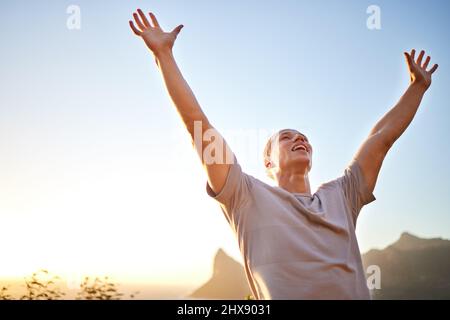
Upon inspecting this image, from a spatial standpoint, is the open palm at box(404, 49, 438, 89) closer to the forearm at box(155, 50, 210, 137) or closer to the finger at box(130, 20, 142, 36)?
the forearm at box(155, 50, 210, 137)

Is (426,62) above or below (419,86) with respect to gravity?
above

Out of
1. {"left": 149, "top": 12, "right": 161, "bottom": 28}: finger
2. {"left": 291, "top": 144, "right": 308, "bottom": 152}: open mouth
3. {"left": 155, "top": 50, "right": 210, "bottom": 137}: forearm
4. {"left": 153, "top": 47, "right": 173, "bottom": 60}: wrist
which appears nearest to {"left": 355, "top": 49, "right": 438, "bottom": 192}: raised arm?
{"left": 291, "top": 144, "right": 308, "bottom": 152}: open mouth

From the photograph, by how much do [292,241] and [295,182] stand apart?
605 mm

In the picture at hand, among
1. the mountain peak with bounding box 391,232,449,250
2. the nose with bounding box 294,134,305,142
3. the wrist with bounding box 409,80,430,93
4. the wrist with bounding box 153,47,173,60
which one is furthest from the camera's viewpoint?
the mountain peak with bounding box 391,232,449,250

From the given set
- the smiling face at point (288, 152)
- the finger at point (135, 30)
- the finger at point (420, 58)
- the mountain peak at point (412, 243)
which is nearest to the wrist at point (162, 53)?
the finger at point (135, 30)

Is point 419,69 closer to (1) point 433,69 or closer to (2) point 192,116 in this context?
(1) point 433,69

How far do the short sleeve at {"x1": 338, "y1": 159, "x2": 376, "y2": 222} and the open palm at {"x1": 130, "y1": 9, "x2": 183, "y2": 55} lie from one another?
1313 millimetres

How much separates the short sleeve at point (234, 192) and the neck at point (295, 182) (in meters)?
0.41

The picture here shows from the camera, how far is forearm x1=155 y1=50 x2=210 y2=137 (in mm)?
2070

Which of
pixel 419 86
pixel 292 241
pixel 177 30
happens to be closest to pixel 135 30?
pixel 177 30

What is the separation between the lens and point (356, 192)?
2.40 metres

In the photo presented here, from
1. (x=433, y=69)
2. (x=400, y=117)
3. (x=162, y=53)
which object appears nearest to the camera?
(x=162, y=53)
